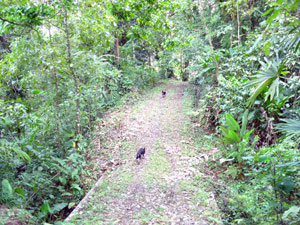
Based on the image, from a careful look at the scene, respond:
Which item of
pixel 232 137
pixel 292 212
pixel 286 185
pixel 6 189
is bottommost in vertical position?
pixel 292 212

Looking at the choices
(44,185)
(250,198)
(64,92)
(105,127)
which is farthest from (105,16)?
(250,198)

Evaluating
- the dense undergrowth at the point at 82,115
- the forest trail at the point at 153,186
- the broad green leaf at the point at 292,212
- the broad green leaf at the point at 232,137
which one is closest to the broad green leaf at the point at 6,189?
the dense undergrowth at the point at 82,115

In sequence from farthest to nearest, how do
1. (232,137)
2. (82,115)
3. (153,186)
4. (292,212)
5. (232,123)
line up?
(82,115) → (232,123) → (232,137) → (153,186) → (292,212)

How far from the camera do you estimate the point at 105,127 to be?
7367 mm

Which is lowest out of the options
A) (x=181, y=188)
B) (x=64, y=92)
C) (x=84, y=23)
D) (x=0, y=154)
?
(x=181, y=188)

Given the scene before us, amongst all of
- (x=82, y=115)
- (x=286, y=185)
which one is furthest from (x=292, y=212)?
(x=82, y=115)

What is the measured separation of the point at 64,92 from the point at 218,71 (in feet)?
17.7

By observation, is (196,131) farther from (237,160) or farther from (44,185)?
(44,185)

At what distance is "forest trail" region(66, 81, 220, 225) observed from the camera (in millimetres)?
3475

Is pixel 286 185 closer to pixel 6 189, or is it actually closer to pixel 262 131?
pixel 262 131

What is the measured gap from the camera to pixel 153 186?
14.3 ft

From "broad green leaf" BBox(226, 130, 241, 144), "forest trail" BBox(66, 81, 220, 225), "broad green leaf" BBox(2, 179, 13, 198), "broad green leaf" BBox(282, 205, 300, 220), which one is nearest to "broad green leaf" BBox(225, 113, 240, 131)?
"broad green leaf" BBox(226, 130, 241, 144)

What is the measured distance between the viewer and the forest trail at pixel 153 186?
3.47 m

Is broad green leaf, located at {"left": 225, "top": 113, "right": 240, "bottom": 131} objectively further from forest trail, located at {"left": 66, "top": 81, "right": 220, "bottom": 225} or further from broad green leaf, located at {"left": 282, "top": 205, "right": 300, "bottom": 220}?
broad green leaf, located at {"left": 282, "top": 205, "right": 300, "bottom": 220}
